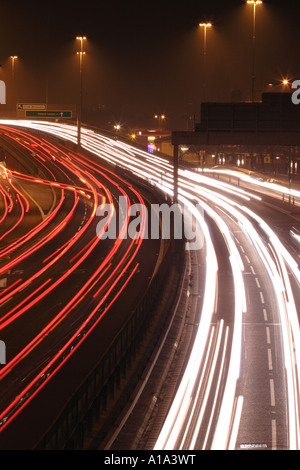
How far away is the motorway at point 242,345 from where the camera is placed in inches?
729

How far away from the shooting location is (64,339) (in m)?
25.9

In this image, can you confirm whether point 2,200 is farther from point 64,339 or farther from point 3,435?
point 3,435

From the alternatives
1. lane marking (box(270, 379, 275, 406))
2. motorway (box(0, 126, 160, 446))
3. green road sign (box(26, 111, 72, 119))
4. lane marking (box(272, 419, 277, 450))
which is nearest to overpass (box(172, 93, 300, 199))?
motorway (box(0, 126, 160, 446))

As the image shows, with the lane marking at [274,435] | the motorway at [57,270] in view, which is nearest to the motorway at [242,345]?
the lane marking at [274,435]

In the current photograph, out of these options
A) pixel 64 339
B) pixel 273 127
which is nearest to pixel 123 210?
pixel 273 127

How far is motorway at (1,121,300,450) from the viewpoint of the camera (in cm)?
1852

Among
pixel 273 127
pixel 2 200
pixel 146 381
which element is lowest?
pixel 146 381

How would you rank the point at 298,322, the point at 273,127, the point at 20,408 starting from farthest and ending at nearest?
the point at 273,127
the point at 298,322
the point at 20,408

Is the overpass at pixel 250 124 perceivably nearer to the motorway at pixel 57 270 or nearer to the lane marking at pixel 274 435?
the motorway at pixel 57 270

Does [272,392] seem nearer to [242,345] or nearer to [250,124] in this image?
[242,345]

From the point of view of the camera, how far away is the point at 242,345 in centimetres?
2580

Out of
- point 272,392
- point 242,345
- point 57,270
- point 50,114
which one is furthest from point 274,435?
point 50,114
